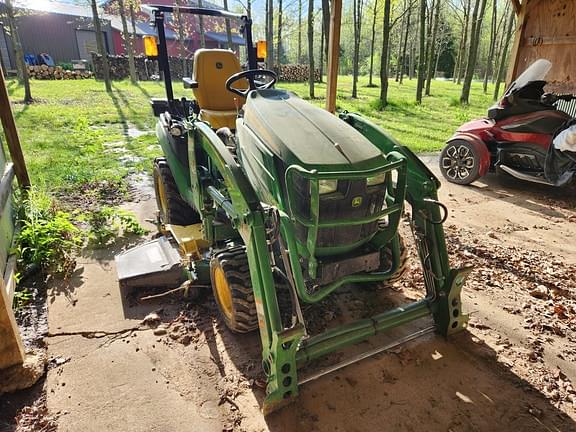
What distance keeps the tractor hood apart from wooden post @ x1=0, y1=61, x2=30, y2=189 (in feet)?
9.14

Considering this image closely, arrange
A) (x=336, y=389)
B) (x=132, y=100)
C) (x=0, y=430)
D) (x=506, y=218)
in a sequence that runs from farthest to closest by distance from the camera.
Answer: (x=132, y=100) → (x=506, y=218) → (x=336, y=389) → (x=0, y=430)

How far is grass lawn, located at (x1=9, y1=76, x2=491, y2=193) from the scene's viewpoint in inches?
223

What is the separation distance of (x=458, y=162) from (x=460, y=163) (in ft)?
0.12

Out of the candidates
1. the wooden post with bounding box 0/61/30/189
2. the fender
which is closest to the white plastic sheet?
the fender

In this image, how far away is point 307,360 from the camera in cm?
205

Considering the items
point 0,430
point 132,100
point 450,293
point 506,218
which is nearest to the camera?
point 0,430

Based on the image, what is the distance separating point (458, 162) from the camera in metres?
5.73

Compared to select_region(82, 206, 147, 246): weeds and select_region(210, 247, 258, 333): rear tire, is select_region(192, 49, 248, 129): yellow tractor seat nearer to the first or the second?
select_region(82, 206, 147, 246): weeds

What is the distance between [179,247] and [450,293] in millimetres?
1993

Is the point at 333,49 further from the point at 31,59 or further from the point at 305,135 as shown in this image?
the point at 31,59

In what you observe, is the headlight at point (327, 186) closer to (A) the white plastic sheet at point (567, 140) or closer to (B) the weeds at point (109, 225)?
(B) the weeds at point (109, 225)

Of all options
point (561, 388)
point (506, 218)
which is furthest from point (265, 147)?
point (506, 218)

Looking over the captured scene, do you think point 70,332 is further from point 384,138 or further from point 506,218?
point 506,218

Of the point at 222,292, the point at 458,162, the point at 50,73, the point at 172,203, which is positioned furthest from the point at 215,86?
the point at 50,73
